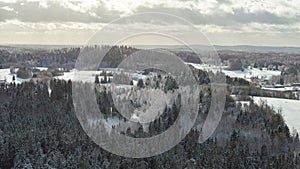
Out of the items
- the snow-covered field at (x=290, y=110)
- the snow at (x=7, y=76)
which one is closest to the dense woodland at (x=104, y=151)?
the snow-covered field at (x=290, y=110)

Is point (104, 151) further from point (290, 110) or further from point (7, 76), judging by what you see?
point (7, 76)

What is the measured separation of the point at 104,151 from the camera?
58781mm

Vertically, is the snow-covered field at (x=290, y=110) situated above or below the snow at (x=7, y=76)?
below

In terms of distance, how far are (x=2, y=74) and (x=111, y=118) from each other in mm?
86178

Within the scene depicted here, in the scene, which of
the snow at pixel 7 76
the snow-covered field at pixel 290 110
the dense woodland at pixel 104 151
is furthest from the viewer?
the snow at pixel 7 76

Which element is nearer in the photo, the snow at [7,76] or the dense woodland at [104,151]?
the dense woodland at [104,151]

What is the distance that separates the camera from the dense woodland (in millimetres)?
54719

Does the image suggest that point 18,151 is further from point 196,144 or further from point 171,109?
point 171,109

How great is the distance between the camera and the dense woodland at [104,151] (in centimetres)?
5472

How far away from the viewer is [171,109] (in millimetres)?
89812

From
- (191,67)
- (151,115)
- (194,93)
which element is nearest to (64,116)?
(151,115)

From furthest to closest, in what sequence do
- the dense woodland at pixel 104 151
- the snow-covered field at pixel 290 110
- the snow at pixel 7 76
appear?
the snow at pixel 7 76 → the snow-covered field at pixel 290 110 → the dense woodland at pixel 104 151

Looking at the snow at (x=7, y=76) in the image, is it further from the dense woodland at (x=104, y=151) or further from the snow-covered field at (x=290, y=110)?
the snow-covered field at (x=290, y=110)

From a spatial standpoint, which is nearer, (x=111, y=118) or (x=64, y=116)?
(x=64, y=116)
